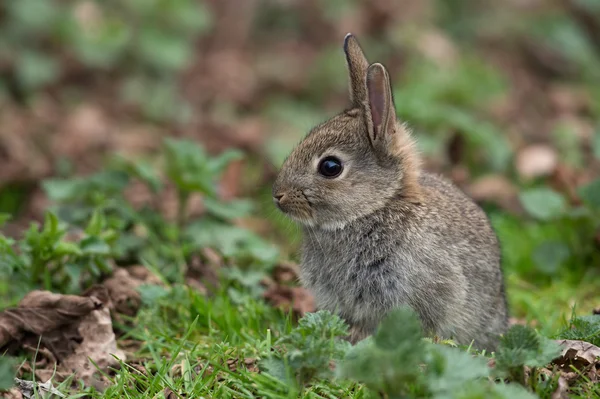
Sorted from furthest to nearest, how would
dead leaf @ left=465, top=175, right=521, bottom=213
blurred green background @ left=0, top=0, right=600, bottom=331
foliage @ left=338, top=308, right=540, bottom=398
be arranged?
dead leaf @ left=465, top=175, right=521, bottom=213, blurred green background @ left=0, top=0, right=600, bottom=331, foliage @ left=338, top=308, right=540, bottom=398

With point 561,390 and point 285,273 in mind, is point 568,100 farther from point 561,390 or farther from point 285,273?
point 561,390

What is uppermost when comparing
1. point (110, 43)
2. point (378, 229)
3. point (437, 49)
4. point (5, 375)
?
point (437, 49)

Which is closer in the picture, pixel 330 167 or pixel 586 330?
pixel 586 330

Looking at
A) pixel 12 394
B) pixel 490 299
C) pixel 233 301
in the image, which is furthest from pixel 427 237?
pixel 12 394

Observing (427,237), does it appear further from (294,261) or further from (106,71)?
(106,71)

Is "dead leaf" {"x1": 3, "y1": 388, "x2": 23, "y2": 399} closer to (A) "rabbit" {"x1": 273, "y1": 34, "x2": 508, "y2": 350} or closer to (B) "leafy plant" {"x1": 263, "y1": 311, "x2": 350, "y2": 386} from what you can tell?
(B) "leafy plant" {"x1": 263, "y1": 311, "x2": 350, "y2": 386}

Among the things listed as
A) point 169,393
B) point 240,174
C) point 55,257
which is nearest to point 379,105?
point 169,393

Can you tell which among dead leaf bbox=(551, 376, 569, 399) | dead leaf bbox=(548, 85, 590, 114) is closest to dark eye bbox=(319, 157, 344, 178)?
dead leaf bbox=(551, 376, 569, 399)
